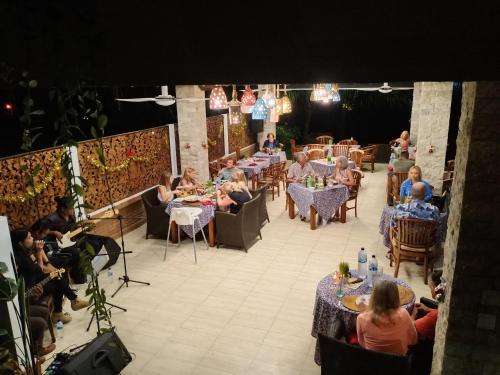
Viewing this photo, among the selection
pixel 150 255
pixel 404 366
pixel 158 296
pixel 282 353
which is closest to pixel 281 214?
pixel 150 255

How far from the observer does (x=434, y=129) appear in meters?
7.83

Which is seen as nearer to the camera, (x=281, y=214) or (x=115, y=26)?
(x=115, y=26)

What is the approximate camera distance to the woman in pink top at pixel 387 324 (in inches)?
127

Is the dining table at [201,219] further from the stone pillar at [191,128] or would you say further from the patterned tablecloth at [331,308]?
the patterned tablecloth at [331,308]

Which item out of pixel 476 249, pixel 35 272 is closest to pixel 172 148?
pixel 35 272

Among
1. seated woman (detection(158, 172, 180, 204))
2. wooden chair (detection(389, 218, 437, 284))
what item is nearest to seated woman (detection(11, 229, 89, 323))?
Answer: seated woman (detection(158, 172, 180, 204))

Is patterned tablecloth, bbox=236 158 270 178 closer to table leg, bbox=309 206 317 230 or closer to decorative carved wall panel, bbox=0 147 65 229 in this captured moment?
table leg, bbox=309 206 317 230

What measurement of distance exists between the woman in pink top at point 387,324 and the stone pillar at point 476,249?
0.62 meters

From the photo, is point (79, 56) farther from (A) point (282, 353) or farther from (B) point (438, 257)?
(B) point (438, 257)

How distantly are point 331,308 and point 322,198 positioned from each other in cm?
417

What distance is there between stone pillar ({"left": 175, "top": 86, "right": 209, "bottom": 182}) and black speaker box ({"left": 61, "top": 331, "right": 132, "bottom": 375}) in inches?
250

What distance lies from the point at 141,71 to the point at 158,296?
5.00 meters

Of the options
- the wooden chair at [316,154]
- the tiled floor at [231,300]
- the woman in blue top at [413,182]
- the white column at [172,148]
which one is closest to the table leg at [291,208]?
the tiled floor at [231,300]

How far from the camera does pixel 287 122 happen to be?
1689cm
